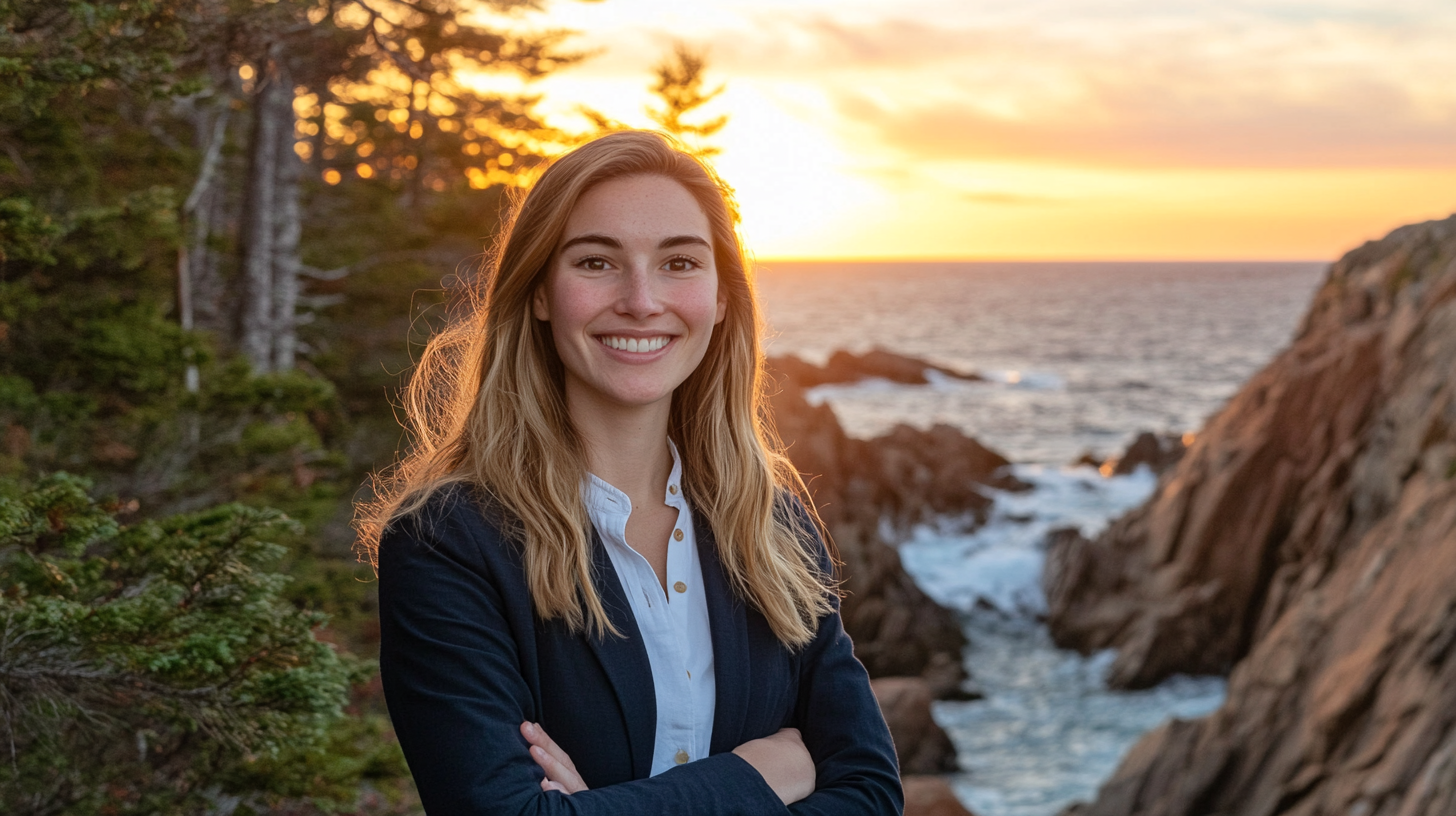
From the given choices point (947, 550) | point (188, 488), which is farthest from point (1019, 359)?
point (188, 488)

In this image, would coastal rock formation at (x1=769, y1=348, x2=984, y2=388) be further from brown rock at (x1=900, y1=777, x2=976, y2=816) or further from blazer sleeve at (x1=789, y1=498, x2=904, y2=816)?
blazer sleeve at (x1=789, y1=498, x2=904, y2=816)

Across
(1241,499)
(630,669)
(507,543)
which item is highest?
(507,543)

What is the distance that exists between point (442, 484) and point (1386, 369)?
19609 millimetres

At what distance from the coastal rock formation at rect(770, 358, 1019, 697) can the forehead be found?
32.0 feet

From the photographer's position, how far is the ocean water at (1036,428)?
15922 millimetres

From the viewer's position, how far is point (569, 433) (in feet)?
7.79

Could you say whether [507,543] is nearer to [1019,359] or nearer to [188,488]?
[188,488]

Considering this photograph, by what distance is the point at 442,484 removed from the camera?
213 centimetres

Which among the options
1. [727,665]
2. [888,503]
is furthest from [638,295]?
[888,503]

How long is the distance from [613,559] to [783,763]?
21.5 inches

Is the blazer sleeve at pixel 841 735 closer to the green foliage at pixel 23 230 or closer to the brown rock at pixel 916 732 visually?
the green foliage at pixel 23 230

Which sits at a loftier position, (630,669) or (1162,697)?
(630,669)

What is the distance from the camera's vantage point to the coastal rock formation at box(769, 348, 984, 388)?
5447cm

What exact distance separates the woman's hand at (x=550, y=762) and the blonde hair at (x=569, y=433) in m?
0.21
